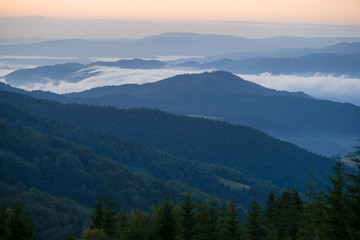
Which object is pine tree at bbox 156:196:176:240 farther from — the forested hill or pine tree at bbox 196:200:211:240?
the forested hill

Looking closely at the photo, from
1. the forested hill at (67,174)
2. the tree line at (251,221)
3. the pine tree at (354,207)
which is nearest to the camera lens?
the pine tree at (354,207)

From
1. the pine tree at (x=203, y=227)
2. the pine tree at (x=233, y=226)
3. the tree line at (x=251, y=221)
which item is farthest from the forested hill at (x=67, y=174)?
the pine tree at (x=233, y=226)

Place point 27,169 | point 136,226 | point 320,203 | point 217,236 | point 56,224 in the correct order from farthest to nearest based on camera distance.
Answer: point 27,169 → point 56,224 → point 217,236 → point 136,226 → point 320,203

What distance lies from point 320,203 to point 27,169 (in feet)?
432

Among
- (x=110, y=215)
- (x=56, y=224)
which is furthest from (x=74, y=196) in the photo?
(x=110, y=215)

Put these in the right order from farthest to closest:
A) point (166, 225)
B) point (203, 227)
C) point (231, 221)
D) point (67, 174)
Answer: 1. point (67, 174)
2. point (203, 227)
3. point (231, 221)
4. point (166, 225)

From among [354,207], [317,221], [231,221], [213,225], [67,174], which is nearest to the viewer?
[354,207]

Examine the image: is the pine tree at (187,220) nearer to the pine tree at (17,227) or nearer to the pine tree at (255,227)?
the pine tree at (255,227)

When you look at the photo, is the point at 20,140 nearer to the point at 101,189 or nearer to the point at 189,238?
the point at 101,189

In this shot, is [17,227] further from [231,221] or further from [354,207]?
[354,207]

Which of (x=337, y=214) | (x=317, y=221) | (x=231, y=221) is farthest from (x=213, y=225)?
(x=337, y=214)

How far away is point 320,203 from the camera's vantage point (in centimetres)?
3197

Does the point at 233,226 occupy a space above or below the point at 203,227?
above

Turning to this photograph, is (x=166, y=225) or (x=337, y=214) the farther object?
(x=166, y=225)
